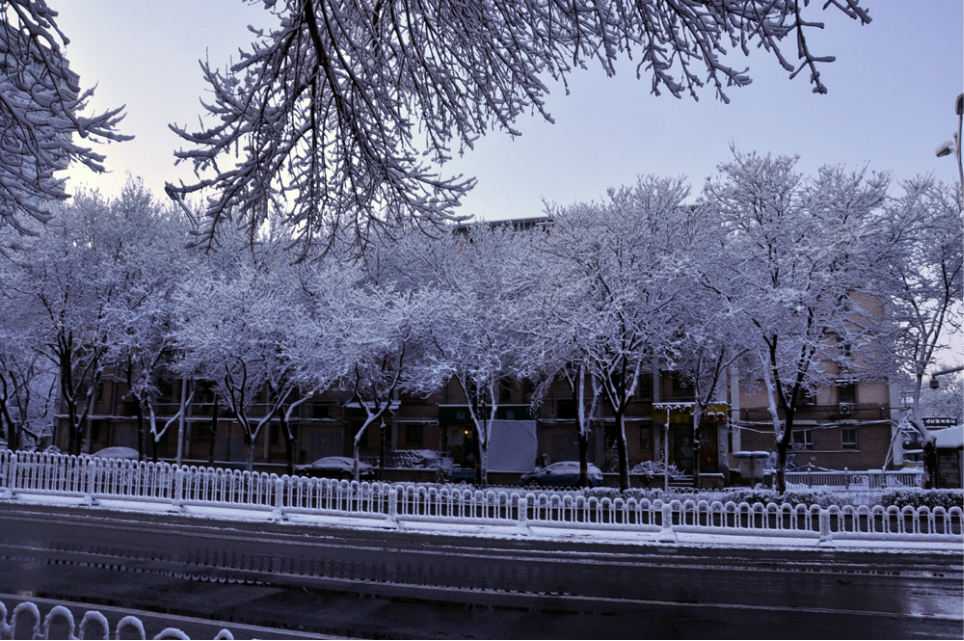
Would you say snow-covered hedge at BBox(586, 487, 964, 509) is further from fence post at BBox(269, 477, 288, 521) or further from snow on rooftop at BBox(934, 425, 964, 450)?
fence post at BBox(269, 477, 288, 521)

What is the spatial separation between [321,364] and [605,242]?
12736 millimetres

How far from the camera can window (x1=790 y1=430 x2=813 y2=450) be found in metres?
37.6

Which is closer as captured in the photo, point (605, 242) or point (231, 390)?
point (605, 242)

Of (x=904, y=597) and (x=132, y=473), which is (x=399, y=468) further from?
(x=904, y=597)

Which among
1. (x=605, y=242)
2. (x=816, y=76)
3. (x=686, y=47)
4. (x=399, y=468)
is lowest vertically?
(x=399, y=468)

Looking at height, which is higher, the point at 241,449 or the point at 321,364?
the point at 321,364

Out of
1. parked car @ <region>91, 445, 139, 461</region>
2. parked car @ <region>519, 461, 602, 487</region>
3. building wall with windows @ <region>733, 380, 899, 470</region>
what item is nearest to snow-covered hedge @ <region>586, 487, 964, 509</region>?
parked car @ <region>519, 461, 602, 487</region>

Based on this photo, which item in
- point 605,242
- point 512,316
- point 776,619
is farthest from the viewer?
point 512,316

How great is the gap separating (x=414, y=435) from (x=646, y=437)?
14459 millimetres

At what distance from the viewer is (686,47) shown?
6492mm

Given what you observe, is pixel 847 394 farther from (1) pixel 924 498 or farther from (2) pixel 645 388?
(1) pixel 924 498

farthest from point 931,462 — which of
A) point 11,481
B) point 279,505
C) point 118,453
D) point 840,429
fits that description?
point 118,453

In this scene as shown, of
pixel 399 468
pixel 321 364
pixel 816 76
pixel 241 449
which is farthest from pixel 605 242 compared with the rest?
pixel 241 449

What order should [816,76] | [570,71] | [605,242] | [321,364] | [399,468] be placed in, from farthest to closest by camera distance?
[399,468]
[321,364]
[605,242]
[570,71]
[816,76]
